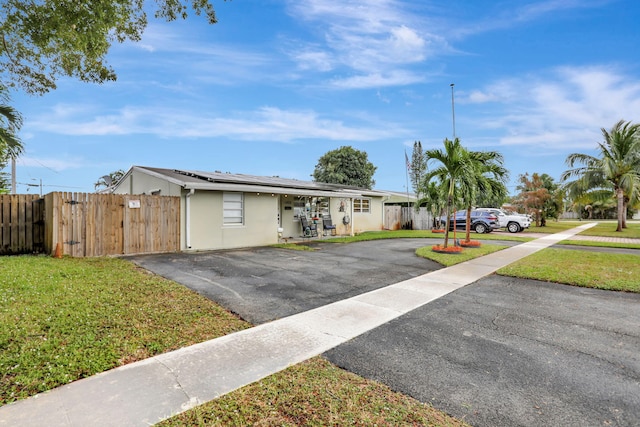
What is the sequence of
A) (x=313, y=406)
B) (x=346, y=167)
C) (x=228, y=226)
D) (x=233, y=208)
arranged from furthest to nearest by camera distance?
(x=346, y=167) → (x=233, y=208) → (x=228, y=226) → (x=313, y=406)

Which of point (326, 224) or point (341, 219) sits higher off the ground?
point (341, 219)

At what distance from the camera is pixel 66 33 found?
6.27 m

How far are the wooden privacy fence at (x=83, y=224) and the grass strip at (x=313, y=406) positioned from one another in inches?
362

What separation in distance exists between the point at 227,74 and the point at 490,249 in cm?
1325

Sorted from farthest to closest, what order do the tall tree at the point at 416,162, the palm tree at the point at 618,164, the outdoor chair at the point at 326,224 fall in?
the tall tree at the point at 416,162
the palm tree at the point at 618,164
the outdoor chair at the point at 326,224

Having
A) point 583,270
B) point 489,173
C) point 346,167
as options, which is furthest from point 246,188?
point 346,167

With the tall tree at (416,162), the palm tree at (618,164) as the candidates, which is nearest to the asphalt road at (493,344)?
the palm tree at (618,164)

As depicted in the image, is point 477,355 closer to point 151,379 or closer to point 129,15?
point 151,379

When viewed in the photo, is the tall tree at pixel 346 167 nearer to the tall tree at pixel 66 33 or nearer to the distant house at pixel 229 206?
the distant house at pixel 229 206

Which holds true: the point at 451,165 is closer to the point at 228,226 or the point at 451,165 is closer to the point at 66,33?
the point at 228,226

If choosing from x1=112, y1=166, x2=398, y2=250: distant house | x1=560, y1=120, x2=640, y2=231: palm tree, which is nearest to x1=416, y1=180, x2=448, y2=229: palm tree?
x1=112, y1=166, x2=398, y2=250: distant house

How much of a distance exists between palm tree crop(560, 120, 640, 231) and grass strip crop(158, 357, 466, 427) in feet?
84.0

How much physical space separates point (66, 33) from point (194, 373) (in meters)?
7.40

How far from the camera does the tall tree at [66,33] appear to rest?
614 cm
